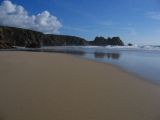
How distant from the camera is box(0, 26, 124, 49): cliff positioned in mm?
89281

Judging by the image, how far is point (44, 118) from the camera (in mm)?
3682

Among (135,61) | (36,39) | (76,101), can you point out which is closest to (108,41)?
(36,39)

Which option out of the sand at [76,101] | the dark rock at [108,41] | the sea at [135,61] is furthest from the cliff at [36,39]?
the sand at [76,101]

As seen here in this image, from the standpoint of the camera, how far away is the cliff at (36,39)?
89.3m

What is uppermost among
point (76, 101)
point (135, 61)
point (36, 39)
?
point (36, 39)

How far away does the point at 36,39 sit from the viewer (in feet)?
318

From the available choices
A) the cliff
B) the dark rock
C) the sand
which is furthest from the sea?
the dark rock

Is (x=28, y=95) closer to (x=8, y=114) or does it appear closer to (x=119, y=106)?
(x=8, y=114)

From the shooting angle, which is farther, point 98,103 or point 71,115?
point 98,103

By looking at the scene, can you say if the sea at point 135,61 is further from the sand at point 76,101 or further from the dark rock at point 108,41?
the dark rock at point 108,41

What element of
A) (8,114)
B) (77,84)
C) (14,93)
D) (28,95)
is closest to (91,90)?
(77,84)

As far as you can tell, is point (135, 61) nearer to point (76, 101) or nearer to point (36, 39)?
point (76, 101)

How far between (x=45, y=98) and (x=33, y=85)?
1.39 m

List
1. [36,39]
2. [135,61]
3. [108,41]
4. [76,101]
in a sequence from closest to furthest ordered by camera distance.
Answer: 1. [76,101]
2. [135,61]
3. [36,39]
4. [108,41]
